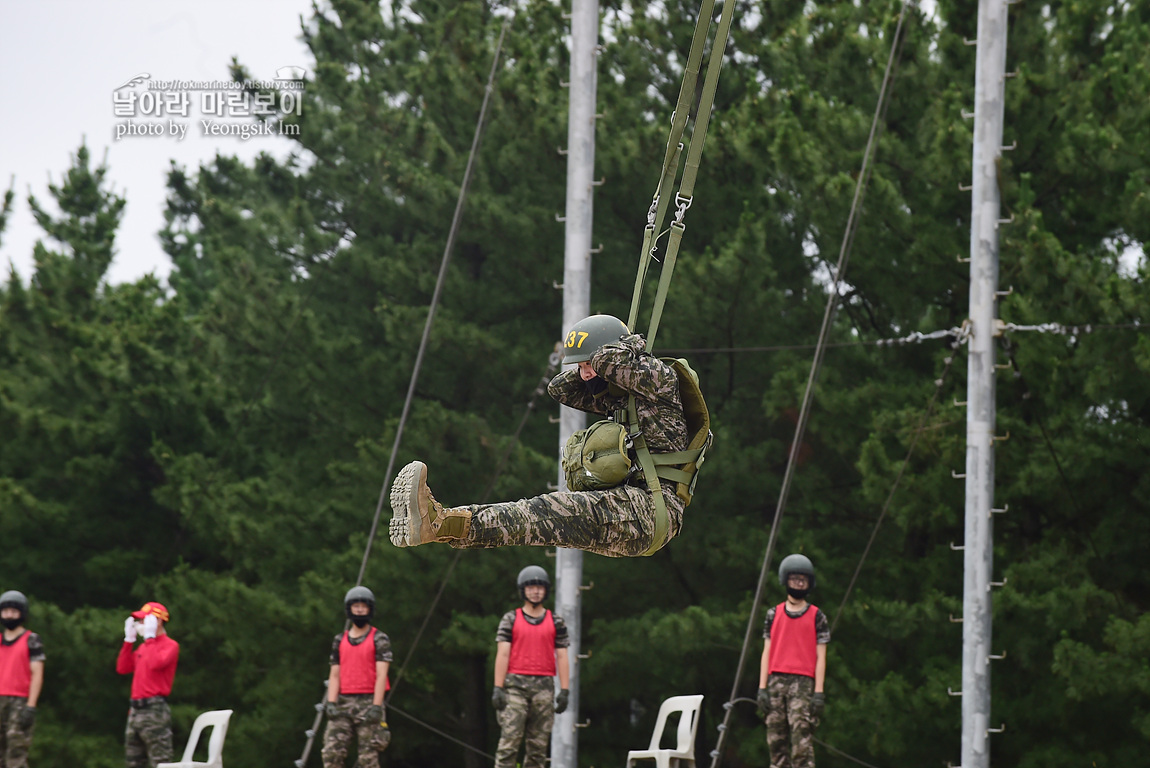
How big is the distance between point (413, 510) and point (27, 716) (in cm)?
731

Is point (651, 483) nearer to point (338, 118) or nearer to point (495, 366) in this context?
point (495, 366)

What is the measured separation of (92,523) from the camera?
22.1 metres

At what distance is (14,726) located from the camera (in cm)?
1166

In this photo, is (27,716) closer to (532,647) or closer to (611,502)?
(532,647)

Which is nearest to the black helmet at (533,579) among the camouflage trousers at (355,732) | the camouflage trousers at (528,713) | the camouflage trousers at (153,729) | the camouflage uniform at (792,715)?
the camouflage trousers at (528,713)

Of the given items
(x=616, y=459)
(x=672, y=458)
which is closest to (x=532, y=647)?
(x=672, y=458)

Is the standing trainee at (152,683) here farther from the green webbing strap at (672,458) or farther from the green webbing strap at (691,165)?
the green webbing strap at (691,165)

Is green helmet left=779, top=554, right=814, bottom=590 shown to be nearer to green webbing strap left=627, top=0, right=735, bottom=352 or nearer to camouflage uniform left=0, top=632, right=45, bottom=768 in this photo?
green webbing strap left=627, top=0, right=735, bottom=352

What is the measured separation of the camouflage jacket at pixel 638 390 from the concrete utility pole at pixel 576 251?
234 inches

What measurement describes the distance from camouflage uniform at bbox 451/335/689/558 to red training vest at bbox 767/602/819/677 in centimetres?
376

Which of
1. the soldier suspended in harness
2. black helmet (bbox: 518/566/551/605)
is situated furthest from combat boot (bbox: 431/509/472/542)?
black helmet (bbox: 518/566/551/605)

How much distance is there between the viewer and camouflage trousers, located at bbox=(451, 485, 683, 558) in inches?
238

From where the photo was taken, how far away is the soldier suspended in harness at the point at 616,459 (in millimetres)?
6152

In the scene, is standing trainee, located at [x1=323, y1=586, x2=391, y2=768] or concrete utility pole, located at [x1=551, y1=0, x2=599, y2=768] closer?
standing trainee, located at [x1=323, y1=586, x2=391, y2=768]
